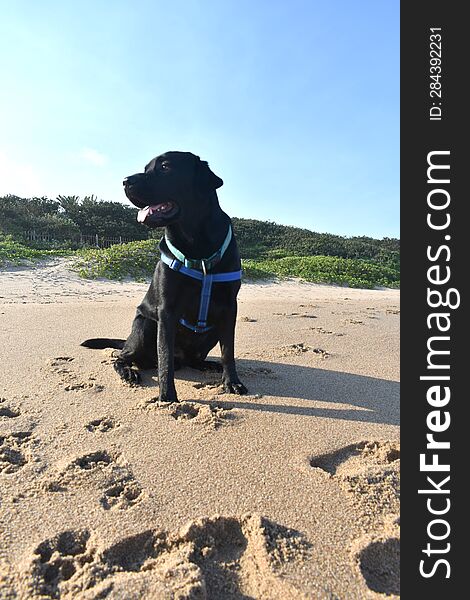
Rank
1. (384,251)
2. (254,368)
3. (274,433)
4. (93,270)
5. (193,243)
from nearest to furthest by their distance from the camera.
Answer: (274,433)
(193,243)
(254,368)
(93,270)
(384,251)

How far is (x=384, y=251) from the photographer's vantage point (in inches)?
1117

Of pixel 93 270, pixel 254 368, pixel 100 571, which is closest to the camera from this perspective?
pixel 100 571

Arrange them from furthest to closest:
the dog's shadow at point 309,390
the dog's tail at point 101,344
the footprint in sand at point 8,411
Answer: the dog's tail at point 101,344, the dog's shadow at point 309,390, the footprint in sand at point 8,411

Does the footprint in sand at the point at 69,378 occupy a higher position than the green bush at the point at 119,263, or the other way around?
the green bush at the point at 119,263

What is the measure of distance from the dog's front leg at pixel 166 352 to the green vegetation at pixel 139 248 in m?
8.66

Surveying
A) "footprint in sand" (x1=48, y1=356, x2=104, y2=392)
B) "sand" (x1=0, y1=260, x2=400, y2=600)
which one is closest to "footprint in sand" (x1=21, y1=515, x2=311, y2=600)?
"sand" (x1=0, y1=260, x2=400, y2=600)

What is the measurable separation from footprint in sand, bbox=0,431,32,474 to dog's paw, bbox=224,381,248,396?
1.17 meters

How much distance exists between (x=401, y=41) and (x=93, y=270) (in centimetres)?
1058

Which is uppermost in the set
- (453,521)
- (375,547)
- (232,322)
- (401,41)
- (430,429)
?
(401,41)

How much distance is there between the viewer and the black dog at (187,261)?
2596mm

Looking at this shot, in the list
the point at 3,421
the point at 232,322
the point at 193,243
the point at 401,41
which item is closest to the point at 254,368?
the point at 232,322

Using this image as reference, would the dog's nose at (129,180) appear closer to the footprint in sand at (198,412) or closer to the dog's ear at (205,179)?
the dog's ear at (205,179)

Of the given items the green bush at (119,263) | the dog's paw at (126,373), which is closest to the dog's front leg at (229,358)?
the dog's paw at (126,373)

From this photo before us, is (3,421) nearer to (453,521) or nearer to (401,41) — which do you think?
(453,521)
